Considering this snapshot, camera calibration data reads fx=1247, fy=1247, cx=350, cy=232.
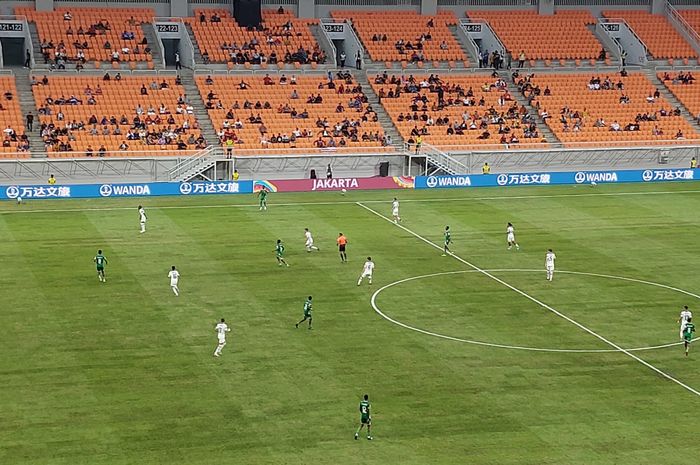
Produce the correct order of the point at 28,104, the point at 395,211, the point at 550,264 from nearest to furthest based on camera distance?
the point at 550,264 → the point at 395,211 → the point at 28,104

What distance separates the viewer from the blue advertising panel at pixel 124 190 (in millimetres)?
71438

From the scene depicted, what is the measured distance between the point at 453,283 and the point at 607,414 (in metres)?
16.9

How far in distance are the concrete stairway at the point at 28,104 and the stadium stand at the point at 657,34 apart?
48.1m

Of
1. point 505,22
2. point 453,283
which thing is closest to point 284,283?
point 453,283

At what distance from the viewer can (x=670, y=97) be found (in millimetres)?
95188

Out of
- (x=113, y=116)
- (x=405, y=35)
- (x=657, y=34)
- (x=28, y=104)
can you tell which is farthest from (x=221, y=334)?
(x=657, y=34)

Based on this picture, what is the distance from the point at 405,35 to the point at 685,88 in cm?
2199

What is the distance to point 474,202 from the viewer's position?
73.9 meters

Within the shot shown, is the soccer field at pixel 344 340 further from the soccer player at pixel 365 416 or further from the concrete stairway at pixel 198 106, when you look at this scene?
the concrete stairway at pixel 198 106

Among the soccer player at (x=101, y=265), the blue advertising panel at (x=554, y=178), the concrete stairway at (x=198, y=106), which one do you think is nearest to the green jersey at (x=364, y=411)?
the soccer player at (x=101, y=265)

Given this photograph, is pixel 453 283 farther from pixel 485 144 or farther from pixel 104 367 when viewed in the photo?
pixel 485 144

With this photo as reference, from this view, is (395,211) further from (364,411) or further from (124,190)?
(364,411)

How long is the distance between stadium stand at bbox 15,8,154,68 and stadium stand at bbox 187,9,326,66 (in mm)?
4189

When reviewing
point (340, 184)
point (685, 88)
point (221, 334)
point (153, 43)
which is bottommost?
point (221, 334)
